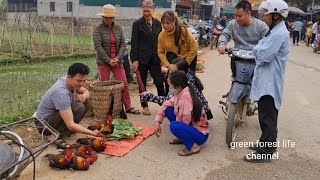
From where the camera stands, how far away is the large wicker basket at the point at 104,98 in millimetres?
5410

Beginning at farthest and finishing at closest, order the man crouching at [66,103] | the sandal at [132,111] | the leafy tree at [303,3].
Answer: the leafy tree at [303,3], the sandal at [132,111], the man crouching at [66,103]

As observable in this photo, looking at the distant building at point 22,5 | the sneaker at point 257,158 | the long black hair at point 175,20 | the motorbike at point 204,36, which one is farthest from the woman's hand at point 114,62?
the distant building at point 22,5

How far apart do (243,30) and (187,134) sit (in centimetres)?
161

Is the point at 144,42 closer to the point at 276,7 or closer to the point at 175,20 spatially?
the point at 175,20

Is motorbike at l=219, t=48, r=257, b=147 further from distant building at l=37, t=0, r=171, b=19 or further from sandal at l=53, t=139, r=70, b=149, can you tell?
distant building at l=37, t=0, r=171, b=19

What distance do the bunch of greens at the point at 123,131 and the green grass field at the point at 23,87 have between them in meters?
1.39

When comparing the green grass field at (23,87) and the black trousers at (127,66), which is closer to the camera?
the green grass field at (23,87)

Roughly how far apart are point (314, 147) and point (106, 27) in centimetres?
331

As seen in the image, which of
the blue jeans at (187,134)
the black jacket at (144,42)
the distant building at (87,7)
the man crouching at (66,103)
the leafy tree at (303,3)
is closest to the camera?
the man crouching at (66,103)

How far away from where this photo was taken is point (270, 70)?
4000 mm

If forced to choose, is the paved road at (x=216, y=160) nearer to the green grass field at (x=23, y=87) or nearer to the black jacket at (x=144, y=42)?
the black jacket at (x=144, y=42)

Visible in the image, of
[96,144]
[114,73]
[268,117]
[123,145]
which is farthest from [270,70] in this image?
[114,73]

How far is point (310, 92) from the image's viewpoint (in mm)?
8281

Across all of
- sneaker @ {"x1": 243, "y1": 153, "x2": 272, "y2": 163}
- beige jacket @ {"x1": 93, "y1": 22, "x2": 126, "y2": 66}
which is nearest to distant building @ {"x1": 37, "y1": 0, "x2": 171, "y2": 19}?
beige jacket @ {"x1": 93, "y1": 22, "x2": 126, "y2": 66}
